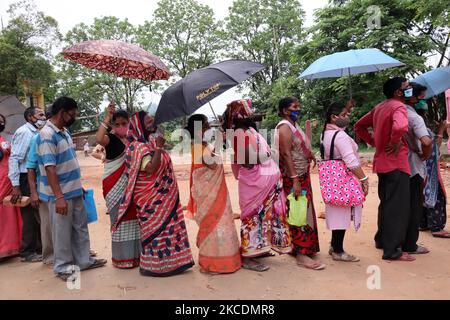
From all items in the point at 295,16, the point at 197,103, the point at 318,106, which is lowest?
the point at 197,103

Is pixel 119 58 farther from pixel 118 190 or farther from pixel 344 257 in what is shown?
pixel 344 257

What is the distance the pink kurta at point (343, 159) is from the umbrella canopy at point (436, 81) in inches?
61.5

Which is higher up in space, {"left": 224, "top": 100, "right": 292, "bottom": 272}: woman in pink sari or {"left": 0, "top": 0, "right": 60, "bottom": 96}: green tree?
{"left": 0, "top": 0, "right": 60, "bottom": 96}: green tree

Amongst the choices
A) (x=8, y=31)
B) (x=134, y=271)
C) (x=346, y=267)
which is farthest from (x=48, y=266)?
(x=8, y=31)

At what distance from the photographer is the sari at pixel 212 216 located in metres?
3.59

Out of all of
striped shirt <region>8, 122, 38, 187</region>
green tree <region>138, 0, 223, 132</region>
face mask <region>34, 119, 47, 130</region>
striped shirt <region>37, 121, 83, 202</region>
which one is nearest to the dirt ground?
striped shirt <region>37, 121, 83, 202</region>

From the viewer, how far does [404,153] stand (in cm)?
382

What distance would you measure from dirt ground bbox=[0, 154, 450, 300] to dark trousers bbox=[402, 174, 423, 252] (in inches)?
6.8

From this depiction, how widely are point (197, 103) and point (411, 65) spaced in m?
14.0

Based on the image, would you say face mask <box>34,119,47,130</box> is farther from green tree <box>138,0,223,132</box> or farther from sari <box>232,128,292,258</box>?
green tree <box>138,0,223,132</box>

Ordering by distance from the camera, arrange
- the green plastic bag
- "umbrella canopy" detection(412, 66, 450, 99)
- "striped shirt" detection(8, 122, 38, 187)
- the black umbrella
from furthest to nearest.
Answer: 1. "umbrella canopy" detection(412, 66, 450, 99)
2. "striped shirt" detection(8, 122, 38, 187)
3. the green plastic bag
4. the black umbrella

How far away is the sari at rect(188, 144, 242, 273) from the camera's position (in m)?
3.59

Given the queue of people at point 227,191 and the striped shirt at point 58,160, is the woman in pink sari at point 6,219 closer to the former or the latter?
the queue of people at point 227,191

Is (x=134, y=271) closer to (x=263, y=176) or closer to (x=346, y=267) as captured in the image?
(x=263, y=176)
